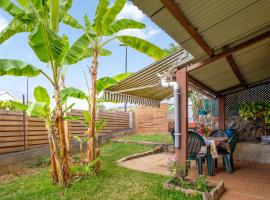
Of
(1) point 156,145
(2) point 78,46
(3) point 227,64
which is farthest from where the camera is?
(1) point 156,145

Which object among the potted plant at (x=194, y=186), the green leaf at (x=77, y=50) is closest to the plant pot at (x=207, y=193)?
the potted plant at (x=194, y=186)

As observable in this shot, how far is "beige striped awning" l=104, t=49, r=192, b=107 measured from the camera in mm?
5647

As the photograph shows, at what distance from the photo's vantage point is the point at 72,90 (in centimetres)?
572

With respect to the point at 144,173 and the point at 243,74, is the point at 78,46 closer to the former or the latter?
the point at 144,173

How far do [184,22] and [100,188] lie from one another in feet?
12.8

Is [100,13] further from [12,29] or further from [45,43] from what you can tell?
[12,29]

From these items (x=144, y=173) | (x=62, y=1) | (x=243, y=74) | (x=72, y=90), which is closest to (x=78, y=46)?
(x=72, y=90)

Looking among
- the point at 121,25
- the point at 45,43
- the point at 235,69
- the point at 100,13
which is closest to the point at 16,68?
the point at 45,43

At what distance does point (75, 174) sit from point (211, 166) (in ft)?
11.9

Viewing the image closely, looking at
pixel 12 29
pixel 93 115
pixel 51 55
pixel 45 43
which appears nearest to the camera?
pixel 45 43

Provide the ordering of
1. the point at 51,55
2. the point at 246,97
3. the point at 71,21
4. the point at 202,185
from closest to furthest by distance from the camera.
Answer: the point at 202,185, the point at 51,55, the point at 71,21, the point at 246,97

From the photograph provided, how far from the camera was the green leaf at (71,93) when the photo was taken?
5.47 m

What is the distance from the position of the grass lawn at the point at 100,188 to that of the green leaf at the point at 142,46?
3.43 metres

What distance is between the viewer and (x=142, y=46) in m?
6.38
